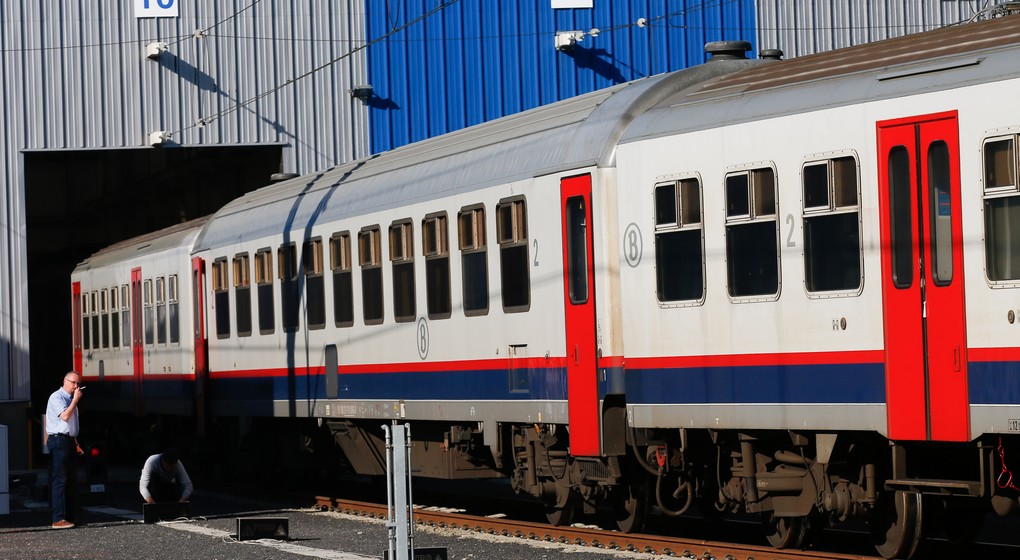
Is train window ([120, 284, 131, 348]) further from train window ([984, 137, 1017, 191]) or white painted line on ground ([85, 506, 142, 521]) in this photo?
train window ([984, 137, 1017, 191])

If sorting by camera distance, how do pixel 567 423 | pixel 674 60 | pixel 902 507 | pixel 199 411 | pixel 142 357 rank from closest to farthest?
pixel 902 507, pixel 567 423, pixel 199 411, pixel 142 357, pixel 674 60

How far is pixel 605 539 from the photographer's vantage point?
13.2 metres

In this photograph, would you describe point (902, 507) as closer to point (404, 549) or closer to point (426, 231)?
point (404, 549)

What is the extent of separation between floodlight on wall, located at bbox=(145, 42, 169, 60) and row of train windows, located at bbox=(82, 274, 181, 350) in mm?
3959

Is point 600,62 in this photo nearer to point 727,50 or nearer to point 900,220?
point 727,50

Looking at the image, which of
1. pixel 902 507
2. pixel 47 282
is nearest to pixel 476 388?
pixel 902 507

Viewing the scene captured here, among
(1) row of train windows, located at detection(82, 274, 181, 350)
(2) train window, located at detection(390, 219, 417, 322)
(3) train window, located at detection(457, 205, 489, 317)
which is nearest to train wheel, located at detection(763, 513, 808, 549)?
(3) train window, located at detection(457, 205, 489, 317)

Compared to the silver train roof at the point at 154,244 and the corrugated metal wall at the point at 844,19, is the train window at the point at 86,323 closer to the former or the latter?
the silver train roof at the point at 154,244

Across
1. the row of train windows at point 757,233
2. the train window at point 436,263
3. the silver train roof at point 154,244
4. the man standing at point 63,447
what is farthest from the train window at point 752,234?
the silver train roof at point 154,244

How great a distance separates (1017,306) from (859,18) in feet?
67.2

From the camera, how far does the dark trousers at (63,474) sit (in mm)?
16453

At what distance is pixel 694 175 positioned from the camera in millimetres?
11797

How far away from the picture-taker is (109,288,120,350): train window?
2822 cm

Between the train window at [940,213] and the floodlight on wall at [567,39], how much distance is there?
1844 centimetres
